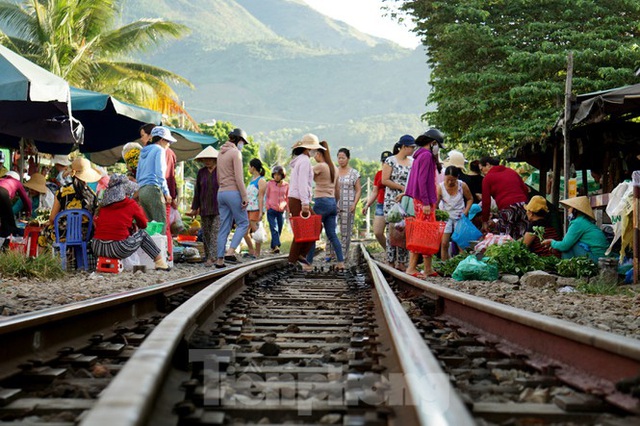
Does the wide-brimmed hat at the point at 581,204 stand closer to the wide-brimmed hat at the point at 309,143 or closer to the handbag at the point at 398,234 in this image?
the handbag at the point at 398,234

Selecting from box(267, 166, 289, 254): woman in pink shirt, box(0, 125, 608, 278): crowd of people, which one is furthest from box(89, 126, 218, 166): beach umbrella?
box(0, 125, 608, 278): crowd of people

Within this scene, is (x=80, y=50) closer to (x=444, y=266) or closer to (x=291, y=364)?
(x=444, y=266)

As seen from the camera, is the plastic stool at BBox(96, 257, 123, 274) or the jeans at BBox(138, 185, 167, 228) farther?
the jeans at BBox(138, 185, 167, 228)

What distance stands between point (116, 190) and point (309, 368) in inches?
233

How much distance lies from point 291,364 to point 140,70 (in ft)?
81.2

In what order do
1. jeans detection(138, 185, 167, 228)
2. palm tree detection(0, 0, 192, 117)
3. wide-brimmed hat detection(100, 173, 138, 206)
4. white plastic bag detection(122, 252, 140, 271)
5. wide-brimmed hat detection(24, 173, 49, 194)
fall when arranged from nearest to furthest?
1. wide-brimmed hat detection(100, 173, 138, 206)
2. white plastic bag detection(122, 252, 140, 271)
3. jeans detection(138, 185, 167, 228)
4. wide-brimmed hat detection(24, 173, 49, 194)
5. palm tree detection(0, 0, 192, 117)

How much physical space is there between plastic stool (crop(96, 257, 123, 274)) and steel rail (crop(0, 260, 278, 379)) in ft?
11.7

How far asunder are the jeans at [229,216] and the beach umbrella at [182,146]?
434 centimetres

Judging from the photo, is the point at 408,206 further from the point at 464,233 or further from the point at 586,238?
the point at 586,238

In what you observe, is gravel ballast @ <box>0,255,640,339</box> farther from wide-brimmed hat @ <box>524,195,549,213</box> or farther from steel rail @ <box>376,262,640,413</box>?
wide-brimmed hat @ <box>524,195,549,213</box>

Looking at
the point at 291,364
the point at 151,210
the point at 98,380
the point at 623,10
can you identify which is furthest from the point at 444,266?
the point at 623,10

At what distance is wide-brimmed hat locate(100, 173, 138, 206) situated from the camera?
870 centimetres

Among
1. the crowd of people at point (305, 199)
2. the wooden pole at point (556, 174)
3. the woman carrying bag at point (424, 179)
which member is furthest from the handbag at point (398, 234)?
the wooden pole at point (556, 174)

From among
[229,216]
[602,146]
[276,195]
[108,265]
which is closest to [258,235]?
[276,195]
